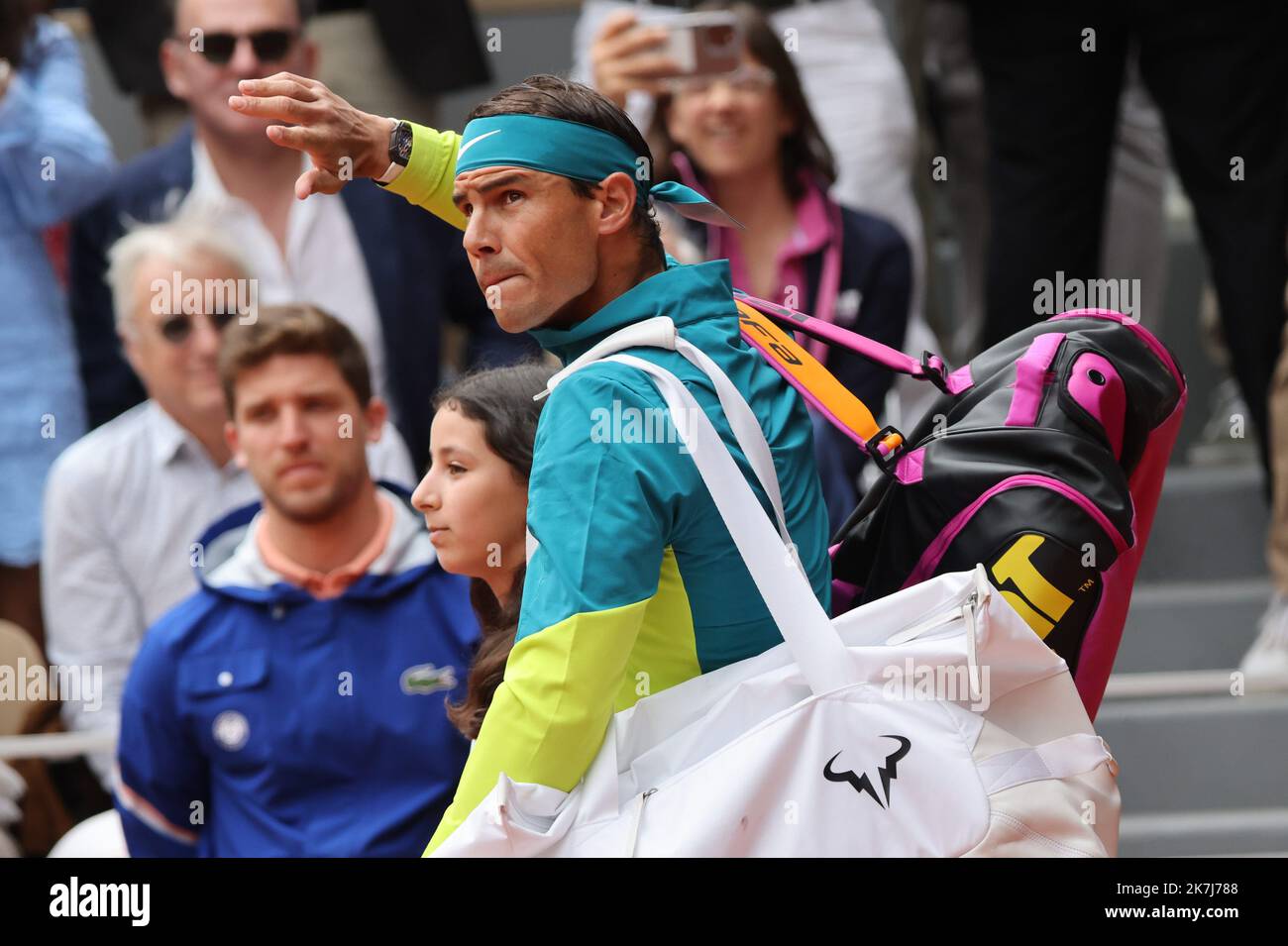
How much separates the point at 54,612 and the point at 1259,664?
8.86 feet

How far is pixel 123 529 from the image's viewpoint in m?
4.76

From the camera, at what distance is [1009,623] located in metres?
2.38

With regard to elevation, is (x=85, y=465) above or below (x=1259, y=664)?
above

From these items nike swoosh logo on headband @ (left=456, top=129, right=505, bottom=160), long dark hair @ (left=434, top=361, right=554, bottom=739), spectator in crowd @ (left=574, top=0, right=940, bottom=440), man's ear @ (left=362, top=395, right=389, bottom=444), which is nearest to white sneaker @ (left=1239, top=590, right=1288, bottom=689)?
spectator in crowd @ (left=574, top=0, right=940, bottom=440)

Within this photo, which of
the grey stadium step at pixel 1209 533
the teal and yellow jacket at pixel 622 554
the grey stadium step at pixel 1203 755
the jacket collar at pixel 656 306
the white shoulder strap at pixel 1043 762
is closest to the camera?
the teal and yellow jacket at pixel 622 554

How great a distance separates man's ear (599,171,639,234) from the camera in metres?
2.47

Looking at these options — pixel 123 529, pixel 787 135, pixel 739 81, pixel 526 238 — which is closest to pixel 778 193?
pixel 787 135

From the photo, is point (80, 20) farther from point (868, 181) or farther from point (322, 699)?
point (322, 699)

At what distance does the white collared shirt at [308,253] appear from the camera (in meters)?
4.90

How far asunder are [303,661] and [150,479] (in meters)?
1.07

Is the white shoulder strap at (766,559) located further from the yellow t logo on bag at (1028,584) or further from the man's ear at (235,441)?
the man's ear at (235,441)

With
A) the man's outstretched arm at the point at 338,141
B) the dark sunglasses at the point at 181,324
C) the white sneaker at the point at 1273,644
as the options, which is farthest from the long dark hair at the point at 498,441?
the white sneaker at the point at 1273,644

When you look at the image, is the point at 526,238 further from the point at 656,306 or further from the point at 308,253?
the point at 308,253
